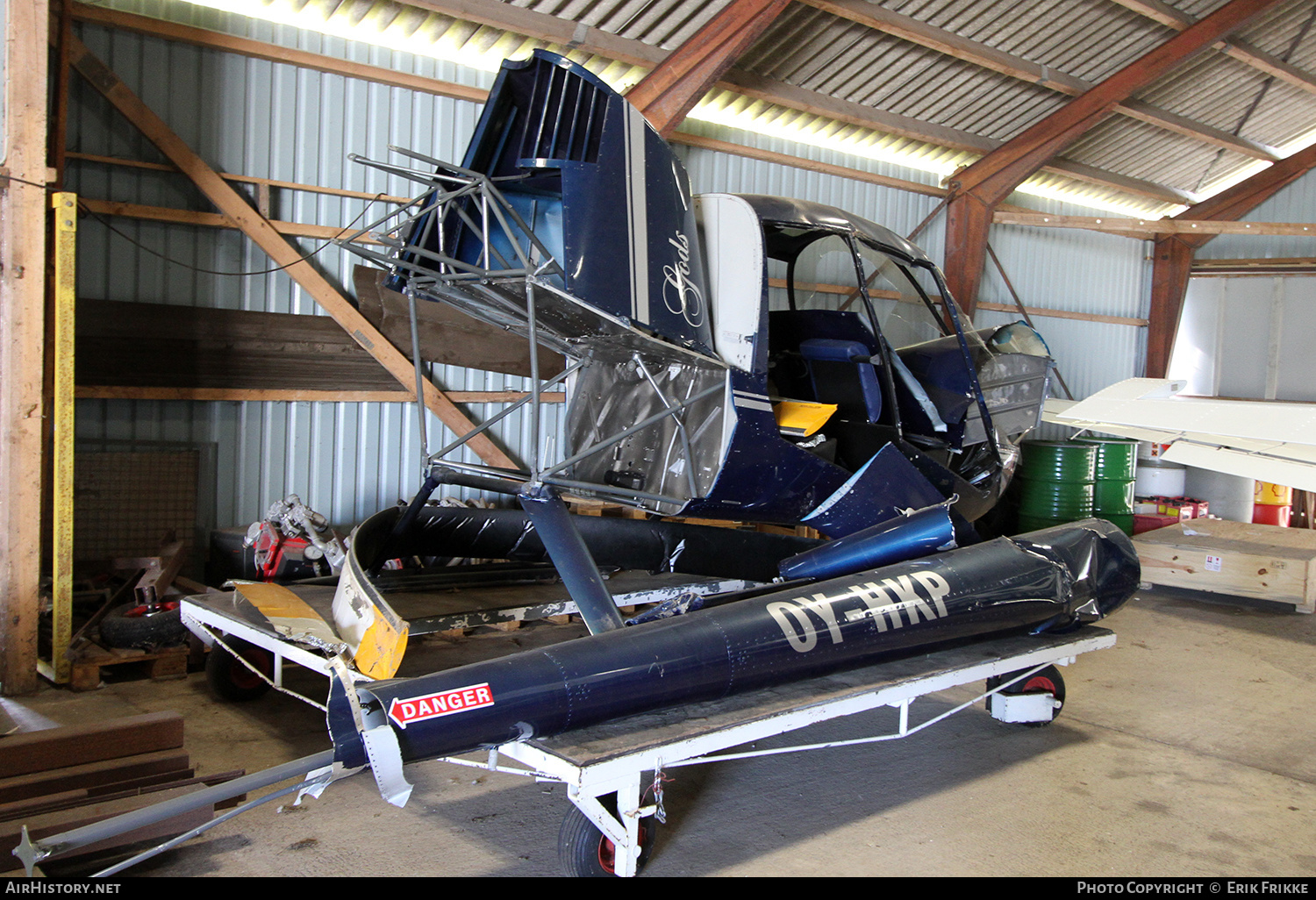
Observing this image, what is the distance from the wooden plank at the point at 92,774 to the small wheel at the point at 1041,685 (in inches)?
144

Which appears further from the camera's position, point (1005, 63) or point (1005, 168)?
point (1005, 168)

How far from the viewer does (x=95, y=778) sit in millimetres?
3152

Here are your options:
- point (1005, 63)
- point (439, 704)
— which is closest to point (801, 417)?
point (439, 704)

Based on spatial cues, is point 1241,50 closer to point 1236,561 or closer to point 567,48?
point 1236,561

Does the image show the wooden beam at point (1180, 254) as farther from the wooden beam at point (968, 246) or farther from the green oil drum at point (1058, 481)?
the green oil drum at point (1058, 481)

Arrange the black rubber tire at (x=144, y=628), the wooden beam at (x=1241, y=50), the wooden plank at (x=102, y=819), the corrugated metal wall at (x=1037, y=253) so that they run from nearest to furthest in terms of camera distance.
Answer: the wooden plank at (x=102, y=819) < the black rubber tire at (x=144, y=628) < the corrugated metal wall at (x=1037, y=253) < the wooden beam at (x=1241, y=50)

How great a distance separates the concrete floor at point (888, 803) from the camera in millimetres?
3170

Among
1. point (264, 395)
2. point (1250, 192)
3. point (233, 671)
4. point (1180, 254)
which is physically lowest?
point (233, 671)

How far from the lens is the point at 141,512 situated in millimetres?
6230

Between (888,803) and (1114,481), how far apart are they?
746 cm

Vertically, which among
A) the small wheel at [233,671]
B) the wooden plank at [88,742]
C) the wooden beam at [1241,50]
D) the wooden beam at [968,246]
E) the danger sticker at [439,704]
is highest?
the wooden beam at [1241,50]

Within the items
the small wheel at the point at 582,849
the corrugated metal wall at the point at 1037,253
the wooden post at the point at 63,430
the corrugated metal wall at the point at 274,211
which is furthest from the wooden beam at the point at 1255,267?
the wooden post at the point at 63,430
